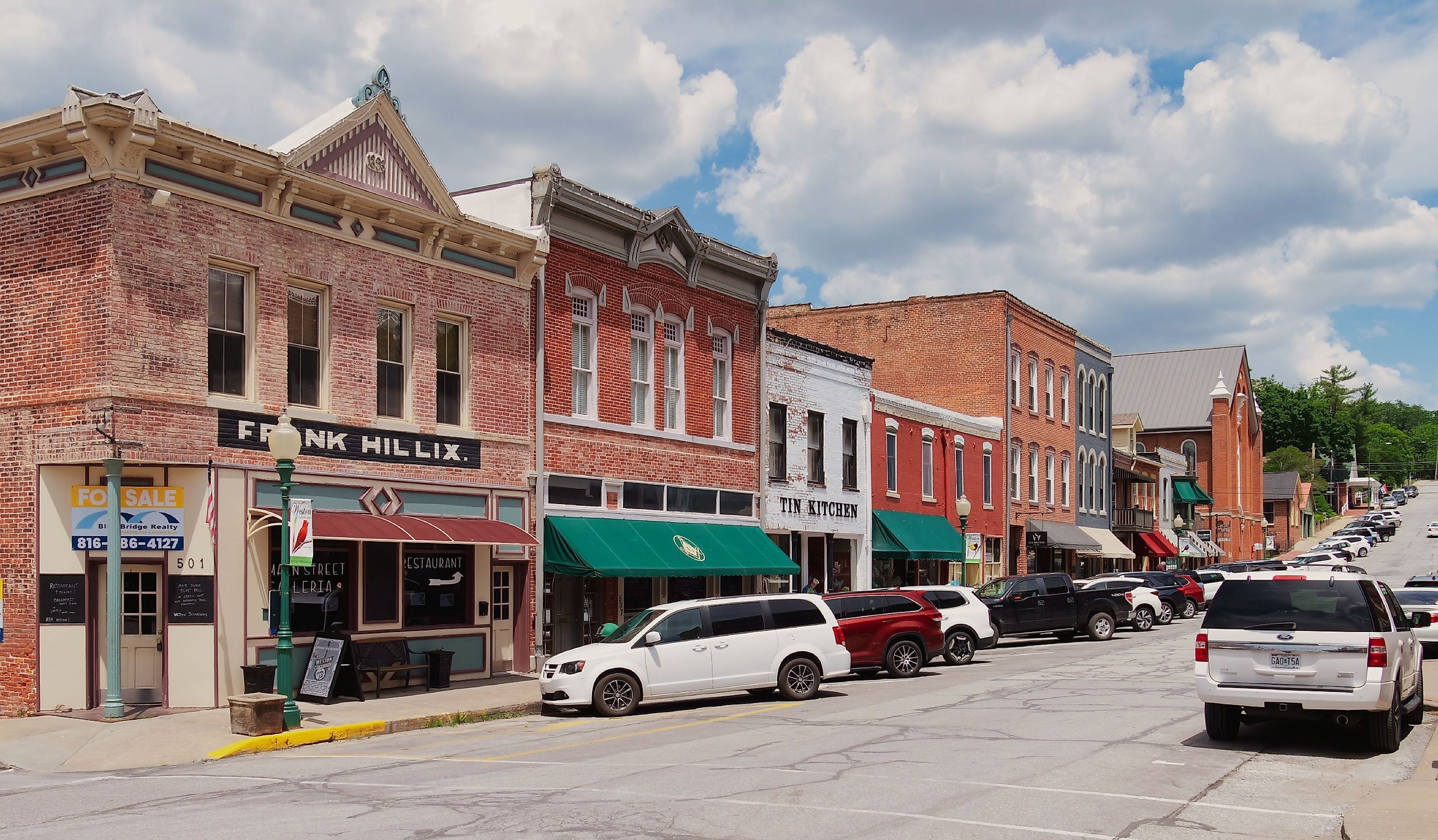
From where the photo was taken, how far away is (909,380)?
4816 cm

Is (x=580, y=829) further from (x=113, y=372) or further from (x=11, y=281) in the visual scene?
(x=11, y=281)

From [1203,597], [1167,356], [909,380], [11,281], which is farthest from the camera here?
[1167,356]

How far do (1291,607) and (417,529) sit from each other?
12.5 meters

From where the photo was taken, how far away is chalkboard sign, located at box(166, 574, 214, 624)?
1759cm

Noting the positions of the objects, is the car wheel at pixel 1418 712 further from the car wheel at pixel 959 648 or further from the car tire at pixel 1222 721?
the car wheel at pixel 959 648

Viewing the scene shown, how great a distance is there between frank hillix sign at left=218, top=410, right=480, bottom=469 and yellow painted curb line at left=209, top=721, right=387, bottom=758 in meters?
4.17

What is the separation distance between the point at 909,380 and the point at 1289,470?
86522 mm

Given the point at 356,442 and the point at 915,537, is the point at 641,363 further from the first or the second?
the point at 915,537

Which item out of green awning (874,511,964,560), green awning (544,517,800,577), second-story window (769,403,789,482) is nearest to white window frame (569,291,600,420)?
green awning (544,517,800,577)

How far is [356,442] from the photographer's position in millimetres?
20156

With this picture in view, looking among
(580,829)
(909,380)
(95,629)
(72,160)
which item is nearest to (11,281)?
(72,160)

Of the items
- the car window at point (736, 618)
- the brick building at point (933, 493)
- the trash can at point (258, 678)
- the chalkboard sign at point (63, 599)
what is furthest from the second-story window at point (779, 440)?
the chalkboard sign at point (63, 599)

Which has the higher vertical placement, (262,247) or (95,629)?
(262,247)

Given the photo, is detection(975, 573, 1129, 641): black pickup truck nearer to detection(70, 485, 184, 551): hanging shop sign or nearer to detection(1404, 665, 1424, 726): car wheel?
detection(1404, 665, 1424, 726): car wheel
